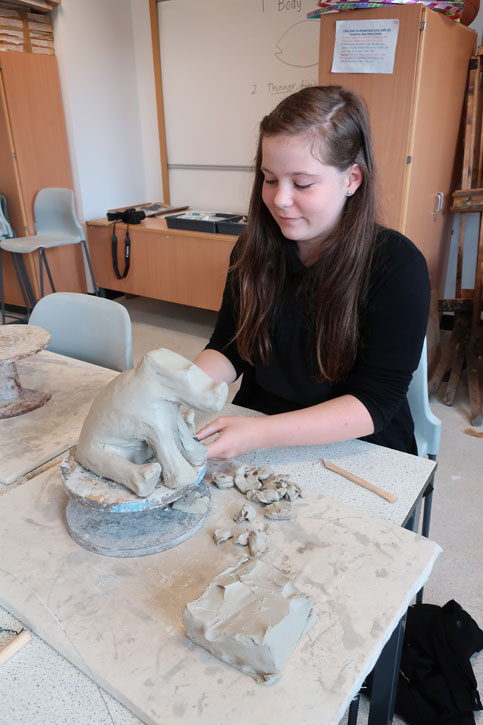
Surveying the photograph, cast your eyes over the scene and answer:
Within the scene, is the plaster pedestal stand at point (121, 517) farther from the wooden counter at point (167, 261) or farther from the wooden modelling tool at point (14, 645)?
the wooden counter at point (167, 261)

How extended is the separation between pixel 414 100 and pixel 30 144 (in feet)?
8.66

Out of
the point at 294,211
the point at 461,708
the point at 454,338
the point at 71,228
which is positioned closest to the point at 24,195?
the point at 71,228

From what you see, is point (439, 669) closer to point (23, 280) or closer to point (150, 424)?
point (150, 424)

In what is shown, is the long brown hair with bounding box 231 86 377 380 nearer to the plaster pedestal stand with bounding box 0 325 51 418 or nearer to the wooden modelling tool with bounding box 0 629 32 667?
the plaster pedestal stand with bounding box 0 325 51 418

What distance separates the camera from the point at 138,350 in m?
3.45

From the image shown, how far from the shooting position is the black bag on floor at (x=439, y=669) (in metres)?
1.18

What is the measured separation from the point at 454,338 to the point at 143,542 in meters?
2.63

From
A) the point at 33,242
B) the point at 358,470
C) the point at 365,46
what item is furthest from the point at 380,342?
the point at 33,242

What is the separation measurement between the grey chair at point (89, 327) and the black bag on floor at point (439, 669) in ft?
3.39

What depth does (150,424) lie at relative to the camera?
31.2 inches

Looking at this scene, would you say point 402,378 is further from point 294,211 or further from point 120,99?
point 120,99

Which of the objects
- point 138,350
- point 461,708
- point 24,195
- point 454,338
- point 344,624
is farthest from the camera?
point 24,195

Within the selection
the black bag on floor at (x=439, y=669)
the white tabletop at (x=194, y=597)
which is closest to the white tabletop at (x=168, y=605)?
the white tabletop at (x=194, y=597)

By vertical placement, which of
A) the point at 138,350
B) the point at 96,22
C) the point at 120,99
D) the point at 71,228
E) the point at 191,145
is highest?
the point at 96,22
